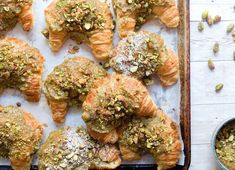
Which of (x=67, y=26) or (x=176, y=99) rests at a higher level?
(x=67, y=26)

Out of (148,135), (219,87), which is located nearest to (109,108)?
(148,135)

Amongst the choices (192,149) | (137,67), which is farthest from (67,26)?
(192,149)

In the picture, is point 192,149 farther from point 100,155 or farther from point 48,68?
point 48,68

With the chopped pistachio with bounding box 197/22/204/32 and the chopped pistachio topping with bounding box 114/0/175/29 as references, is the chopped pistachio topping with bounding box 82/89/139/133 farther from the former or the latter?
the chopped pistachio with bounding box 197/22/204/32

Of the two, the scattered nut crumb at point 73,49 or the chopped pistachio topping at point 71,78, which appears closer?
the chopped pistachio topping at point 71,78

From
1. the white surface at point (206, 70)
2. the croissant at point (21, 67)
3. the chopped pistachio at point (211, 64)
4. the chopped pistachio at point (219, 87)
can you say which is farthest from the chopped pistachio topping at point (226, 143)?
the croissant at point (21, 67)

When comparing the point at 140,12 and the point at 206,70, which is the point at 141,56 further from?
the point at 206,70

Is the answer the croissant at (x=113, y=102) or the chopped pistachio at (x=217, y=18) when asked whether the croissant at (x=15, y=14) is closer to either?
the croissant at (x=113, y=102)
